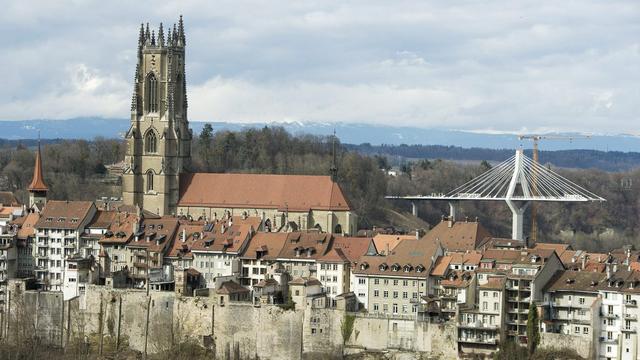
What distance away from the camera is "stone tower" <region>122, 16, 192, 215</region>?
111312mm

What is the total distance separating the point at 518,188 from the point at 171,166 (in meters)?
51.2

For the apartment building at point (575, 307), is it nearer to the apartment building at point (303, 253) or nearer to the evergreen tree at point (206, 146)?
the apartment building at point (303, 253)

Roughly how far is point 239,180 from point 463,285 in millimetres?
32394

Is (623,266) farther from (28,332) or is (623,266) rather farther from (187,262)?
(28,332)

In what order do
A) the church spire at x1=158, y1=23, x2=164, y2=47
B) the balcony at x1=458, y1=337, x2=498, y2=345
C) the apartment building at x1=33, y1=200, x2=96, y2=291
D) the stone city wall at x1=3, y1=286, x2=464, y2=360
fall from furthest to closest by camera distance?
1. the church spire at x1=158, y1=23, x2=164, y2=47
2. the apartment building at x1=33, y1=200, x2=96, y2=291
3. the stone city wall at x1=3, y1=286, x2=464, y2=360
4. the balcony at x1=458, y1=337, x2=498, y2=345

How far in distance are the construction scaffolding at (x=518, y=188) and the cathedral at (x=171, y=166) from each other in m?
18.0

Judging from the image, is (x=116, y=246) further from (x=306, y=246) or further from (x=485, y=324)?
(x=485, y=324)

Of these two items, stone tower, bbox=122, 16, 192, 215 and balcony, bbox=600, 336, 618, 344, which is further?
stone tower, bbox=122, 16, 192, 215

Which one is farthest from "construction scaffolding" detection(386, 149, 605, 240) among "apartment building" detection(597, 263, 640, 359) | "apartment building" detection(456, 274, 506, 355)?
"apartment building" detection(597, 263, 640, 359)

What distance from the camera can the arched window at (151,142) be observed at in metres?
112

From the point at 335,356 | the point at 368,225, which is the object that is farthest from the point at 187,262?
the point at 368,225

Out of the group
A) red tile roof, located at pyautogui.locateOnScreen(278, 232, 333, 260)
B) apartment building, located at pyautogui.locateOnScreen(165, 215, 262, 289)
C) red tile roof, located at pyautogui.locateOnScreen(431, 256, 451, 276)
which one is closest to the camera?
red tile roof, located at pyautogui.locateOnScreen(431, 256, 451, 276)

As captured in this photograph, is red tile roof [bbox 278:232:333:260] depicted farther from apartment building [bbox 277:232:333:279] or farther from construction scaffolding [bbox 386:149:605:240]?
construction scaffolding [bbox 386:149:605:240]

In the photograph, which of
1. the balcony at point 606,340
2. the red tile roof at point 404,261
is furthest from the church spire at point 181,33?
the balcony at point 606,340
